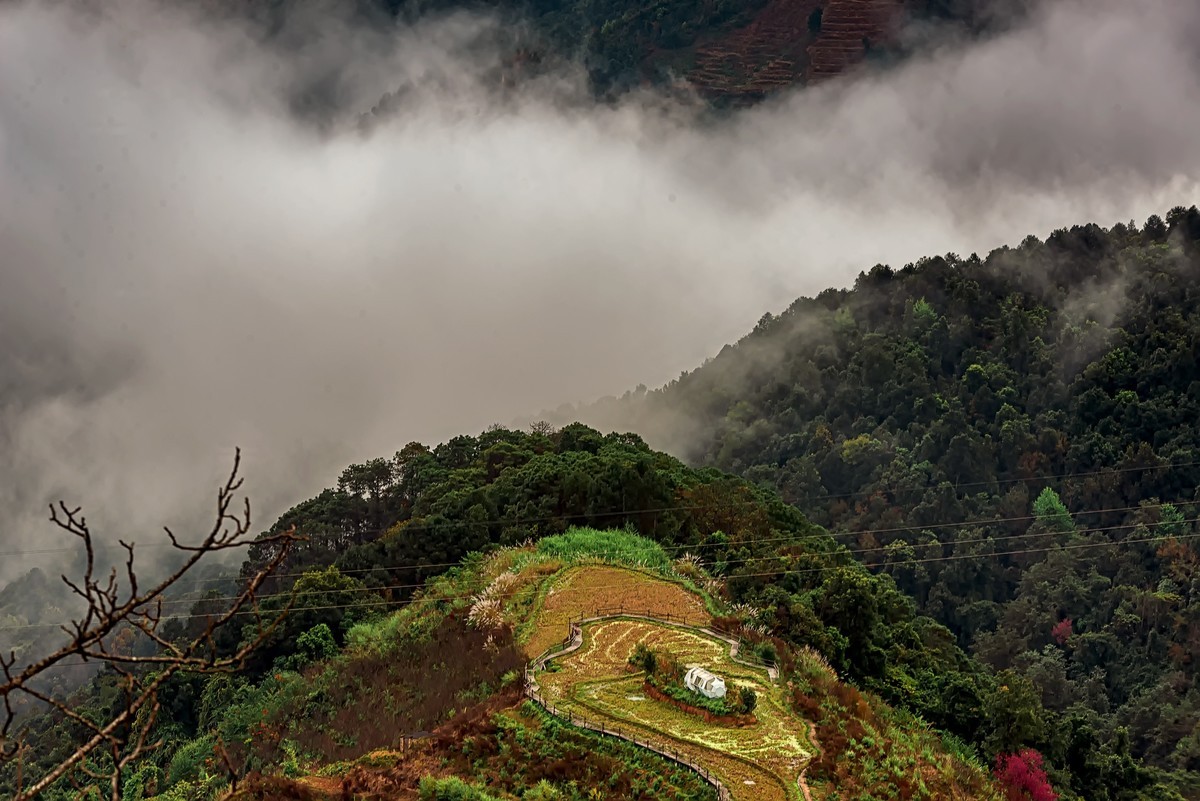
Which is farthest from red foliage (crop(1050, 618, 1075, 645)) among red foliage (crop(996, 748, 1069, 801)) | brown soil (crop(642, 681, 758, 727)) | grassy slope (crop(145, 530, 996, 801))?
brown soil (crop(642, 681, 758, 727))

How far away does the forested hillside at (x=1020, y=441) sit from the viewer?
69125mm

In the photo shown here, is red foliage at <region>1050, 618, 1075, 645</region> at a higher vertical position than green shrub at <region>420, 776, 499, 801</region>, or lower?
higher

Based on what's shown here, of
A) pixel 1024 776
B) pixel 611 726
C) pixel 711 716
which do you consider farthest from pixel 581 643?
pixel 1024 776

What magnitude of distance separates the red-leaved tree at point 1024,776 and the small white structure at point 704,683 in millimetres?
7931

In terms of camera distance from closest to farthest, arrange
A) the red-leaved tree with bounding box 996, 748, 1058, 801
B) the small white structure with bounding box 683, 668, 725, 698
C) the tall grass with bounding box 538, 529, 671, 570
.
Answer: the small white structure with bounding box 683, 668, 725, 698, the red-leaved tree with bounding box 996, 748, 1058, 801, the tall grass with bounding box 538, 529, 671, 570

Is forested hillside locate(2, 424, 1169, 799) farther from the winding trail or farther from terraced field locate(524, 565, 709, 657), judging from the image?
terraced field locate(524, 565, 709, 657)

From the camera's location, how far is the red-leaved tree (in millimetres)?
30055

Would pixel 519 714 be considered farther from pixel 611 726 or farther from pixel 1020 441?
pixel 1020 441

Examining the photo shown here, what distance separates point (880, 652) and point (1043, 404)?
207 ft

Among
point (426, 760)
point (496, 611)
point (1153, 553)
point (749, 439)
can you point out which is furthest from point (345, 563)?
point (749, 439)

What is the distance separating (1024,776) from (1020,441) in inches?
2483

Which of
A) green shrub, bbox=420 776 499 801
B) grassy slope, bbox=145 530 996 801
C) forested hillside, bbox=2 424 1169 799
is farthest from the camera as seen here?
forested hillside, bbox=2 424 1169 799

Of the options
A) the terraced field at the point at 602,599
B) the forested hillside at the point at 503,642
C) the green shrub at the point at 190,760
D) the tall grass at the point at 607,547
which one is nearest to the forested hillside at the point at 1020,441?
the forested hillside at the point at 503,642

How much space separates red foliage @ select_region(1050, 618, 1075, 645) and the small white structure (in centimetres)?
5103
